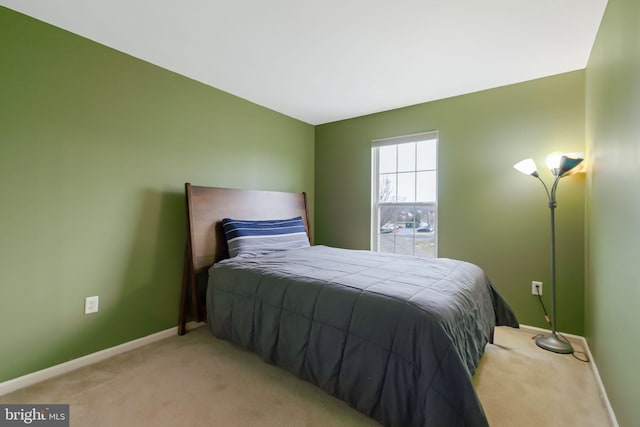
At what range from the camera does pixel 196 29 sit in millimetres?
1941

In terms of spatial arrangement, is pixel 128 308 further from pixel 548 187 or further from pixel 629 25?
pixel 548 187

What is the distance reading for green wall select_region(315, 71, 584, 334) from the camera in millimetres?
2467

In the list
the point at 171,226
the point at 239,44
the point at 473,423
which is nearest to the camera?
the point at 473,423

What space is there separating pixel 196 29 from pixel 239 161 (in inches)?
53.9

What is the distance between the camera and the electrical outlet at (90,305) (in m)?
2.04

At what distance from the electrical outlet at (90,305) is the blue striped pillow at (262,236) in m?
1.02

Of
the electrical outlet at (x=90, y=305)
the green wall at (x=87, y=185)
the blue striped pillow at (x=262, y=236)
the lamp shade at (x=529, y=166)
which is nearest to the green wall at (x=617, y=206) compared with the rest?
the lamp shade at (x=529, y=166)

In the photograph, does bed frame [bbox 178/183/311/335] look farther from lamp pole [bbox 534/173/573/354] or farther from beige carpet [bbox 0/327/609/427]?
lamp pole [bbox 534/173/573/354]

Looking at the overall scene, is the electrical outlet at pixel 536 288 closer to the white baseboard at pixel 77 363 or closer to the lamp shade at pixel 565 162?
the lamp shade at pixel 565 162

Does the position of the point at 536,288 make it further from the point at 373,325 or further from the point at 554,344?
the point at 373,325

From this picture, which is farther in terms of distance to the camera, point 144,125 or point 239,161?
point 239,161

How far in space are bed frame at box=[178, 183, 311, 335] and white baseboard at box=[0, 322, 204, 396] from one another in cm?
20

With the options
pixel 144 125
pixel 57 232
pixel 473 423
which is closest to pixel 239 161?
pixel 144 125

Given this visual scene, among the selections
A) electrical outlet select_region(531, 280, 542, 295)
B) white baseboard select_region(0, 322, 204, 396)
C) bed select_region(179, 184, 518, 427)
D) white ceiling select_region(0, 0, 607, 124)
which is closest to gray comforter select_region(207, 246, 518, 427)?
bed select_region(179, 184, 518, 427)
